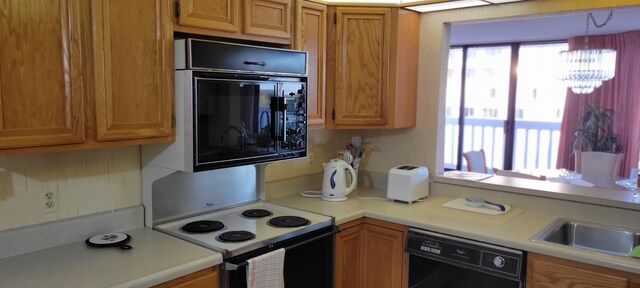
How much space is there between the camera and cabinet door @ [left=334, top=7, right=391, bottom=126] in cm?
281

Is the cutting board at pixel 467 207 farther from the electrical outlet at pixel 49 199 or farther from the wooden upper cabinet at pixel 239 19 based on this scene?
the electrical outlet at pixel 49 199

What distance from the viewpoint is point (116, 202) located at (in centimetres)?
222

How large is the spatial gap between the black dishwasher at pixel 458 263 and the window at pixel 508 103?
430 cm

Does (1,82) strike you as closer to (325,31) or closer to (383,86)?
(325,31)

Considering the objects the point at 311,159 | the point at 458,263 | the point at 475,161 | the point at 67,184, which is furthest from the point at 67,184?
the point at 475,161

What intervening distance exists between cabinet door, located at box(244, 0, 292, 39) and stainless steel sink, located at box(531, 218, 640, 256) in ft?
5.14

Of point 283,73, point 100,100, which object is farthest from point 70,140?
point 283,73

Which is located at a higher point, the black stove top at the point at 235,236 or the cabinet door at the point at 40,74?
the cabinet door at the point at 40,74

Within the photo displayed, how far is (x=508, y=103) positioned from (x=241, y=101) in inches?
217

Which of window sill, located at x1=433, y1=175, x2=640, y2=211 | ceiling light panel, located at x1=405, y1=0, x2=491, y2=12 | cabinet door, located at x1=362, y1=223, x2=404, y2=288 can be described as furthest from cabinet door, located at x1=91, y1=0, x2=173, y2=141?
window sill, located at x1=433, y1=175, x2=640, y2=211

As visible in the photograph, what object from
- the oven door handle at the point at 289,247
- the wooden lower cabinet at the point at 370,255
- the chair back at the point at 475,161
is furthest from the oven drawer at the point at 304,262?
the chair back at the point at 475,161

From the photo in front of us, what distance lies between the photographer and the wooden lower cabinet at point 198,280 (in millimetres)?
1790

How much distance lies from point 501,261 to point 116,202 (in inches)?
68.7

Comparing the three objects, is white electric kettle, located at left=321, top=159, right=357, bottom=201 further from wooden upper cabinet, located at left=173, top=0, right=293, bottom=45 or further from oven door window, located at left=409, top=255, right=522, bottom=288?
wooden upper cabinet, located at left=173, top=0, right=293, bottom=45
